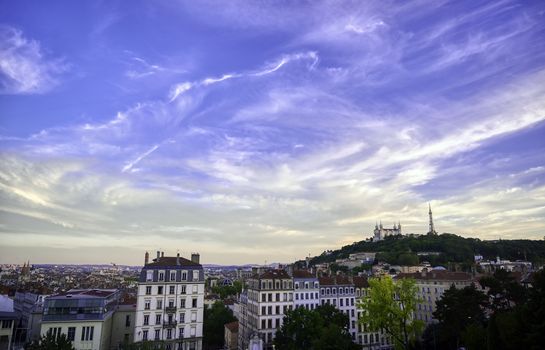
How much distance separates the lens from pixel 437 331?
6366 cm

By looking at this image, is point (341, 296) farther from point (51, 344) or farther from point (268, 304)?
point (51, 344)

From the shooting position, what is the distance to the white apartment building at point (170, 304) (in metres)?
50.1

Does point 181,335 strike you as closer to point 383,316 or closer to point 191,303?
point 191,303

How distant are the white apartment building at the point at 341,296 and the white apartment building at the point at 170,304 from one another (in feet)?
84.3

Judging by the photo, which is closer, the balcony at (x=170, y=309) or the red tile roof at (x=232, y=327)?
the balcony at (x=170, y=309)

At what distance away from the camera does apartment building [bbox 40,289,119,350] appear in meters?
44.6

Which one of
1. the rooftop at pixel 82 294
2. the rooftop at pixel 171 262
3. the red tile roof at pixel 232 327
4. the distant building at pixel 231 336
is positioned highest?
the rooftop at pixel 171 262

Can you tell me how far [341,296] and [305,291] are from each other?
8335mm

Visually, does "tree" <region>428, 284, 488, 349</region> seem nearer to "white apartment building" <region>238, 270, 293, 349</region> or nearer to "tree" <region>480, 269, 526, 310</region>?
"tree" <region>480, 269, 526, 310</region>

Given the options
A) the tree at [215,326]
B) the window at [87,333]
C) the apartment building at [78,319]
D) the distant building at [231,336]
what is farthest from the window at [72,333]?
the tree at [215,326]

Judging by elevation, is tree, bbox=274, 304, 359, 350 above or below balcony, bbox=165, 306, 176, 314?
below

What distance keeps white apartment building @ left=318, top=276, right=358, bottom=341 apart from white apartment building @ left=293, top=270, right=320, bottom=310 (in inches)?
67.4

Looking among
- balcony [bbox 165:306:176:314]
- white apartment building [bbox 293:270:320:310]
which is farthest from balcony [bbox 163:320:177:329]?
white apartment building [bbox 293:270:320:310]

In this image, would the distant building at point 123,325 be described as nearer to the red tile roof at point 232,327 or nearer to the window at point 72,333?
the window at point 72,333
